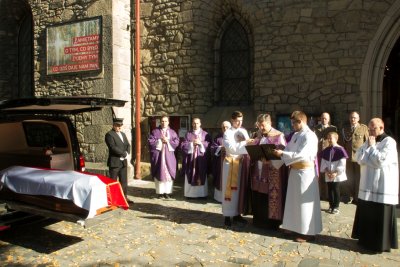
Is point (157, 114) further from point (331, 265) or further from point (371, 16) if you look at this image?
point (331, 265)

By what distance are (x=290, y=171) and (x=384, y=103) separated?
5864 millimetres

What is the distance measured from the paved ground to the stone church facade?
3.08m

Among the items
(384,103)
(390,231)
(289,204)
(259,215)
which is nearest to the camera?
(390,231)

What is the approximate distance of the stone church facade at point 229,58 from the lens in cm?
754

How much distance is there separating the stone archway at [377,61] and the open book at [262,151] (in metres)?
3.42

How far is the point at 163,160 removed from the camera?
7570mm

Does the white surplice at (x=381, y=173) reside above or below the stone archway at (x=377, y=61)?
below

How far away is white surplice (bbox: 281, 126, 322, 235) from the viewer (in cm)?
477

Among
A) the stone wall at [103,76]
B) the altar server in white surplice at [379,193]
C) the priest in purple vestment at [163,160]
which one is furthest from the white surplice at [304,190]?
the stone wall at [103,76]

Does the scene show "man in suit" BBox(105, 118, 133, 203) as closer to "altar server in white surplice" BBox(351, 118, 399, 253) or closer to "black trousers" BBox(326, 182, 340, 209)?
"black trousers" BBox(326, 182, 340, 209)

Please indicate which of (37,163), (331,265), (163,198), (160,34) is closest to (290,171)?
(331,265)

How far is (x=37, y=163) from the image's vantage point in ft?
18.7

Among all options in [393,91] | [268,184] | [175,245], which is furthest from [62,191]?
[393,91]

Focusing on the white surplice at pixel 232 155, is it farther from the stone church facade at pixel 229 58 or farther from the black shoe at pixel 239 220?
the stone church facade at pixel 229 58
